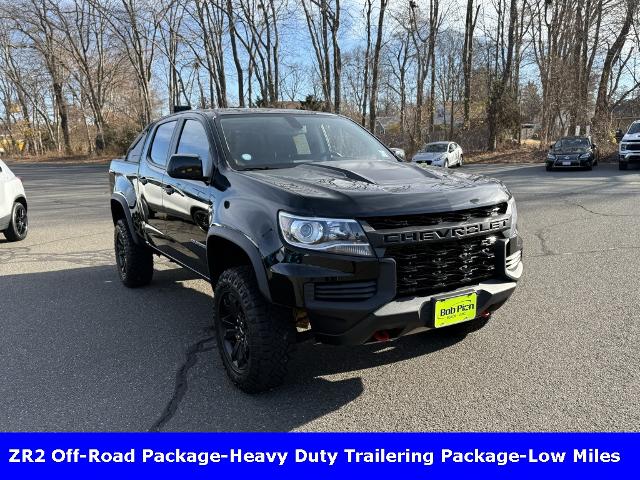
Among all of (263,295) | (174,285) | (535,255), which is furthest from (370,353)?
(535,255)

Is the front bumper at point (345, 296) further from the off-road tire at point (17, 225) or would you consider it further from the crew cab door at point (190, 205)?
the off-road tire at point (17, 225)

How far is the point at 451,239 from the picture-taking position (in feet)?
9.85

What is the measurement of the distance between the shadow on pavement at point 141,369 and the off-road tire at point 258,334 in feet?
0.56

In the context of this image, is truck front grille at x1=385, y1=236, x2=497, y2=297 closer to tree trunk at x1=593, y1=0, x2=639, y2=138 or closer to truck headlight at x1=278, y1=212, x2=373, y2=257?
truck headlight at x1=278, y1=212, x2=373, y2=257

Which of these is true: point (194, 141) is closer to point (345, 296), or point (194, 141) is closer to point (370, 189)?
point (370, 189)

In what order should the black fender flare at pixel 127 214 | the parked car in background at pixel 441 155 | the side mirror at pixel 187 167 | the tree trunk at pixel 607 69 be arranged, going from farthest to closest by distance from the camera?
1. the tree trunk at pixel 607 69
2. the parked car in background at pixel 441 155
3. the black fender flare at pixel 127 214
4. the side mirror at pixel 187 167

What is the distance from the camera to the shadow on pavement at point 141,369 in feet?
10.2

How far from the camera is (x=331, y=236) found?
284 cm

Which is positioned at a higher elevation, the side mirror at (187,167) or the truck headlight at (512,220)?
the side mirror at (187,167)

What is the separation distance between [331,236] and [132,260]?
353cm

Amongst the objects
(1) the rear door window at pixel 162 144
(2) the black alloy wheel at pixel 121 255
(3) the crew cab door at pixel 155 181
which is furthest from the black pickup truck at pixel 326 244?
(2) the black alloy wheel at pixel 121 255

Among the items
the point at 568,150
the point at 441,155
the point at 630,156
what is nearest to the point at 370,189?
the point at 630,156

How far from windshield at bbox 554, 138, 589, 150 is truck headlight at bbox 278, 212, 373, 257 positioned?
70.2ft
